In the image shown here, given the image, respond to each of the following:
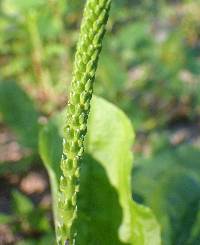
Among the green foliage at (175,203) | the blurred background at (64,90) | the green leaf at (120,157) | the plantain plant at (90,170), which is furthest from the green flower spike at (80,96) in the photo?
the blurred background at (64,90)

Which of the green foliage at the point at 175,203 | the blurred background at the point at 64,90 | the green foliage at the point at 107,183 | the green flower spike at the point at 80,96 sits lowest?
the blurred background at the point at 64,90

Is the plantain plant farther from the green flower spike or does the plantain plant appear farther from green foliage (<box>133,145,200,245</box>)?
green foliage (<box>133,145,200,245</box>)

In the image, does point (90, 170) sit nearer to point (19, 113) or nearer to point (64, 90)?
point (19, 113)

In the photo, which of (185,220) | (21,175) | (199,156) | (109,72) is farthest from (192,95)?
(185,220)

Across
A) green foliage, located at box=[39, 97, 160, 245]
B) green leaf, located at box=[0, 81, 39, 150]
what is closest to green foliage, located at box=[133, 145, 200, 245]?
green foliage, located at box=[39, 97, 160, 245]

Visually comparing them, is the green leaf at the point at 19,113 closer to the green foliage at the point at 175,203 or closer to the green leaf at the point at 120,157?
the green foliage at the point at 175,203

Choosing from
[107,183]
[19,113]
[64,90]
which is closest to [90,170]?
[107,183]
